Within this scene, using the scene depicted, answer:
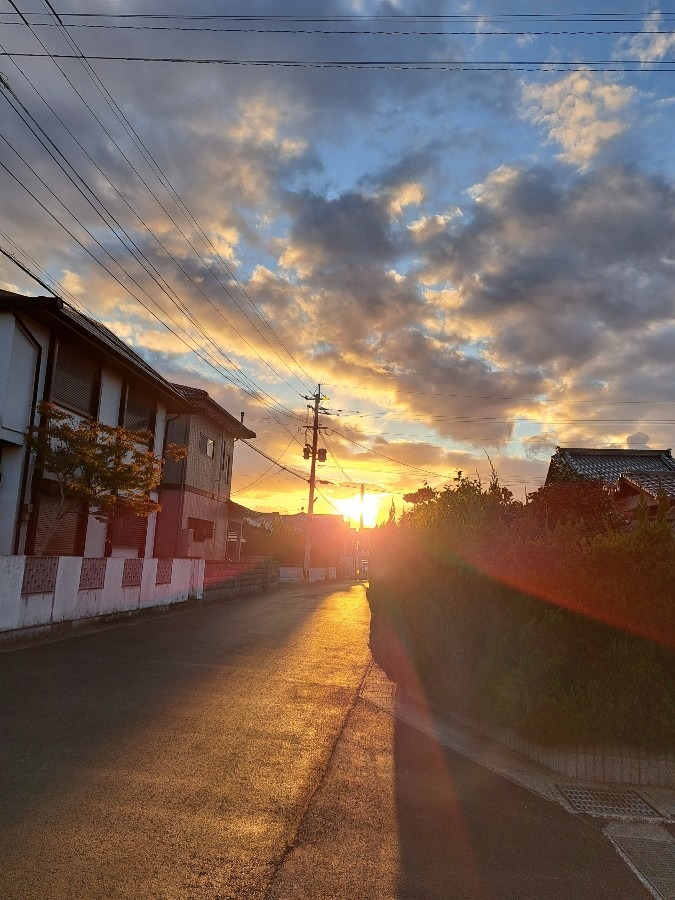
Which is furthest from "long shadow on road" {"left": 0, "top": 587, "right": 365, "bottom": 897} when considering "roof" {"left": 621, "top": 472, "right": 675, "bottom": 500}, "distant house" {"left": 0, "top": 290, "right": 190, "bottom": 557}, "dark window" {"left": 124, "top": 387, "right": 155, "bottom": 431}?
"roof" {"left": 621, "top": 472, "right": 675, "bottom": 500}

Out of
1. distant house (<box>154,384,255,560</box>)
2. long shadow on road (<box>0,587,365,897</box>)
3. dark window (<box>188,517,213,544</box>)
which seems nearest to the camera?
long shadow on road (<box>0,587,365,897</box>)

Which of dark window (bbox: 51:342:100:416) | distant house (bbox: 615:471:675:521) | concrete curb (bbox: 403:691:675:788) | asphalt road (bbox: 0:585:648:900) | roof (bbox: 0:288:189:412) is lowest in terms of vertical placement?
asphalt road (bbox: 0:585:648:900)

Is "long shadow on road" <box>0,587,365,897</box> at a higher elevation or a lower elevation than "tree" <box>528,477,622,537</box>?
lower

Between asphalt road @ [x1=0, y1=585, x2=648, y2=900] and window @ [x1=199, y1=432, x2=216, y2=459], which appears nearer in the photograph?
asphalt road @ [x1=0, y1=585, x2=648, y2=900]

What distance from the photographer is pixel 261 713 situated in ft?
23.5

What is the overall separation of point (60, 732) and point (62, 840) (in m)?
2.46

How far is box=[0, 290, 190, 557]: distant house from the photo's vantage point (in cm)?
1484

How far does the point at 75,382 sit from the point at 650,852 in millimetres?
16827

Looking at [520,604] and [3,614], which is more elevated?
[520,604]

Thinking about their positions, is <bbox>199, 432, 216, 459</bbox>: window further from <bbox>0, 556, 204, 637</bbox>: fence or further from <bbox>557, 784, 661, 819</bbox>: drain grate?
<bbox>557, 784, 661, 819</bbox>: drain grate

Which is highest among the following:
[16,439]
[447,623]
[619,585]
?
[16,439]

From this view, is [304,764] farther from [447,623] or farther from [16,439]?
[16,439]

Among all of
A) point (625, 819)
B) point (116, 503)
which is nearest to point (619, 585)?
point (625, 819)

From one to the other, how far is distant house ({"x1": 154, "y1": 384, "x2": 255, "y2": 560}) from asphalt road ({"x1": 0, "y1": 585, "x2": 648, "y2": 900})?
1730 cm
